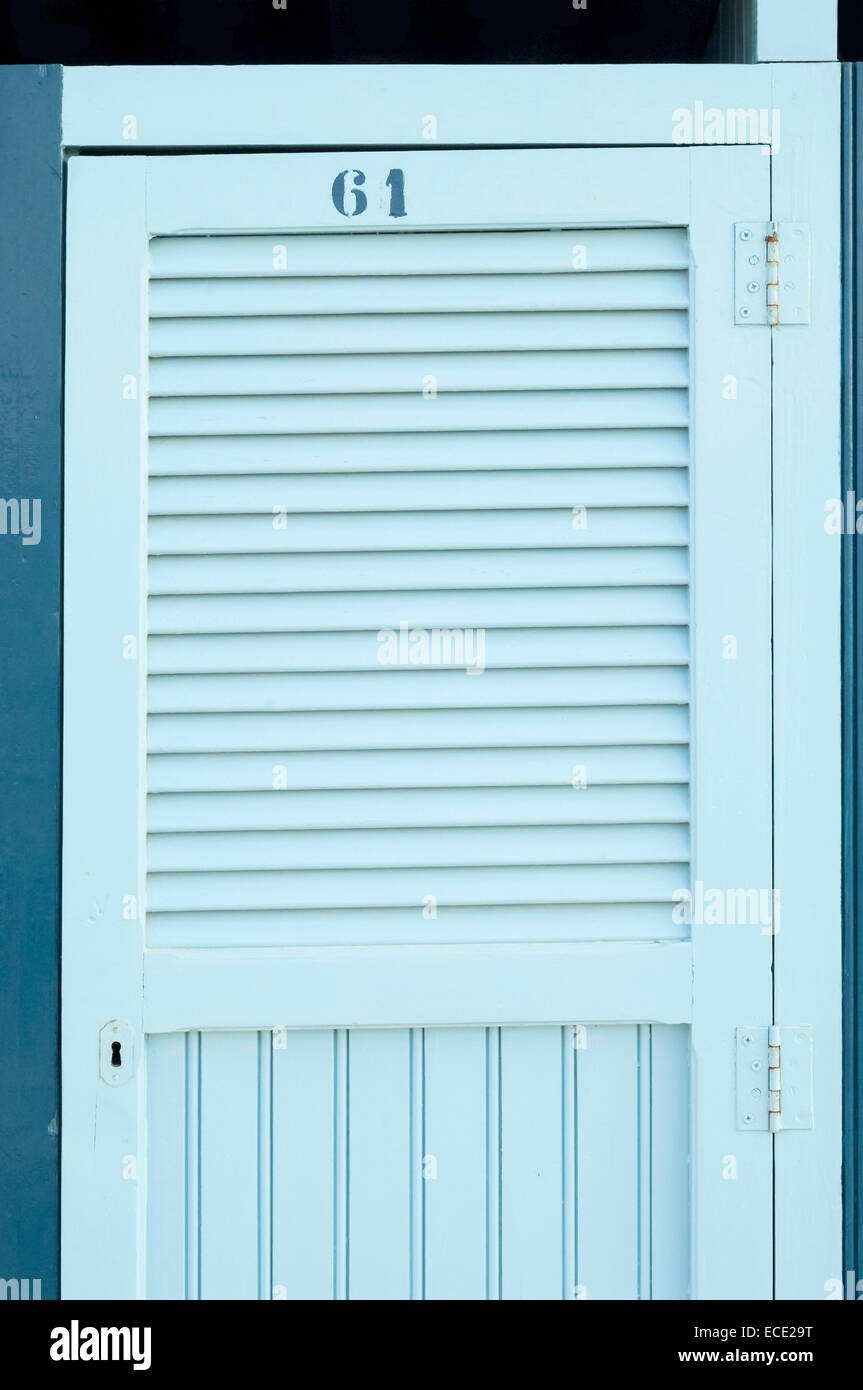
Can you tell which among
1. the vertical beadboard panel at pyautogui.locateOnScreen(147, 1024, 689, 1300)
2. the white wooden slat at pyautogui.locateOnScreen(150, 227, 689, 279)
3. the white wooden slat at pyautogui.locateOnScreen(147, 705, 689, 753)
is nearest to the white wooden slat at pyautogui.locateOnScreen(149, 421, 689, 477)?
the white wooden slat at pyautogui.locateOnScreen(150, 227, 689, 279)

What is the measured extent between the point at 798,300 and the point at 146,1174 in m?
1.55

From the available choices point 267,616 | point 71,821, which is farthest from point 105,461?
point 71,821

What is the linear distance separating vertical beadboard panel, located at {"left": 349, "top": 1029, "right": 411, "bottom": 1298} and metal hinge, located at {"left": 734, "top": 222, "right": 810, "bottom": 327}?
116 centimetres

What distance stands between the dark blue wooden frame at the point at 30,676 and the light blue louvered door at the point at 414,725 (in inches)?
1.3

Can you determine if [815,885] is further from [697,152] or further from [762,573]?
[697,152]

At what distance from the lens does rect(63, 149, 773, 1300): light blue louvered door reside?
1.56 m

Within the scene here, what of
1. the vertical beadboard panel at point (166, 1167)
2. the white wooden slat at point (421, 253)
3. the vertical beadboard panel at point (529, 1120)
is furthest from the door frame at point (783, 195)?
the vertical beadboard panel at point (166, 1167)

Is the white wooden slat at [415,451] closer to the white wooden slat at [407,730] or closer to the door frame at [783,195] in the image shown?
the door frame at [783,195]

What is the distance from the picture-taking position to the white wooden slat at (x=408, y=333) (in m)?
1.58

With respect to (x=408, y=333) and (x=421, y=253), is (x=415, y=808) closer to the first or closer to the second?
(x=408, y=333)

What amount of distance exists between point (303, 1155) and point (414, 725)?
64cm

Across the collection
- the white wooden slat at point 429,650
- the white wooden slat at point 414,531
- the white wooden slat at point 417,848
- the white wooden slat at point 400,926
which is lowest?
the white wooden slat at point 400,926

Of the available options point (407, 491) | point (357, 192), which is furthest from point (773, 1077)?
point (357, 192)

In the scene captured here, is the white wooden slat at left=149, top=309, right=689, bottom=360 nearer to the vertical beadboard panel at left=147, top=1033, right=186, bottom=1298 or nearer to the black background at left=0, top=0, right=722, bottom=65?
the black background at left=0, top=0, right=722, bottom=65
